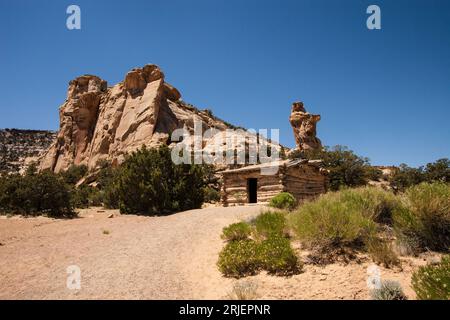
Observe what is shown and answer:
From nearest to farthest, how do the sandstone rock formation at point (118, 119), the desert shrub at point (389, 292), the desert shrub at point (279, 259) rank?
the desert shrub at point (389, 292) → the desert shrub at point (279, 259) → the sandstone rock formation at point (118, 119)

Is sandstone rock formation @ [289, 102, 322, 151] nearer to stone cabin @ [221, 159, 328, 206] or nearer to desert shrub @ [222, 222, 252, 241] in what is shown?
stone cabin @ [221, 159, 328, 206]

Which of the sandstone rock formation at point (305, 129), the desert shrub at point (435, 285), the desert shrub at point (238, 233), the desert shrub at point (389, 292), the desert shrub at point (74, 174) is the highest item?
the sandstone rock formation at point (305, 129)

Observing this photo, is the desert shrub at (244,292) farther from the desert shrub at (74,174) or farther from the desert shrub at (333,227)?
the desert shrub at (74,174)

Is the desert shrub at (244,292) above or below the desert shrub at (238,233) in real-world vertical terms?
below

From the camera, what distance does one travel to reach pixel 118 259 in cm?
780

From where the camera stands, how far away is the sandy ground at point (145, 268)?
5.45m

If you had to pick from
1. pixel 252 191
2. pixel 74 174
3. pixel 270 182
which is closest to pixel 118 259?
pixel 270 182

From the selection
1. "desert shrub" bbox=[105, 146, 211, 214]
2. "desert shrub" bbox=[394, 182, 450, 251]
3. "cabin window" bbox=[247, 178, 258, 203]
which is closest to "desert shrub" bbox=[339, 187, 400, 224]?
"desert shrub" bbox=[394, 182, 450, 251]

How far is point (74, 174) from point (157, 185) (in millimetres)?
29374

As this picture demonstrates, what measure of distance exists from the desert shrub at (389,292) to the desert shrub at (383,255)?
3.49 ft

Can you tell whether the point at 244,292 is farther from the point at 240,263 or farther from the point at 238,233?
the point at 238,233

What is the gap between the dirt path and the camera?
5781mm

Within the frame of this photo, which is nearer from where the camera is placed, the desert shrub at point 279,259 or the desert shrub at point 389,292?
the desert shrub at point 389,292

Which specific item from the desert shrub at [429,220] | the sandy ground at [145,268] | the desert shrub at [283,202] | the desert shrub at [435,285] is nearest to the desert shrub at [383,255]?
the sandy ground at [145,268]
